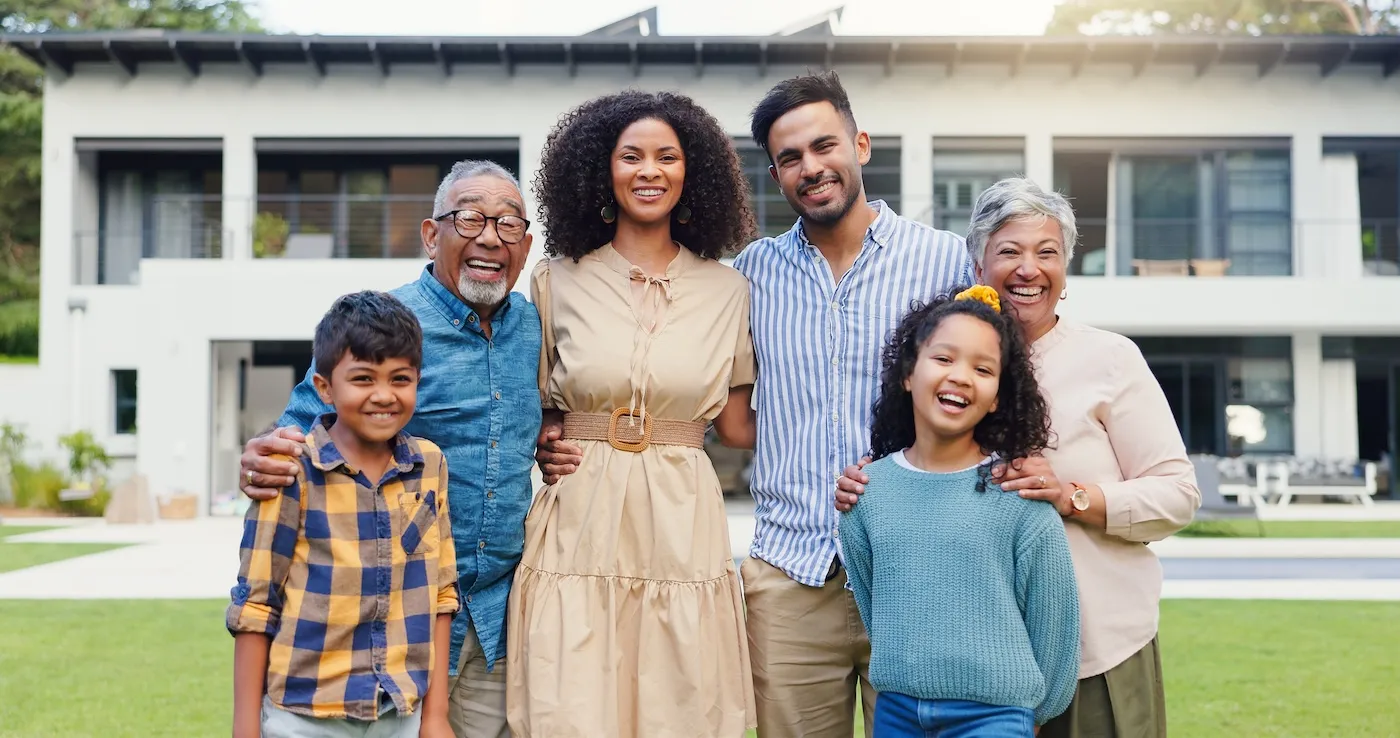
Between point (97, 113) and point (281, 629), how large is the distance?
19874 millimetres

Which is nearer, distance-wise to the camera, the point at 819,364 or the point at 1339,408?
the point at 819,364

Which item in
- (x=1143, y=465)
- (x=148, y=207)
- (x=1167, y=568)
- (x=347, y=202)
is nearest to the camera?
(x=1143, y=465)

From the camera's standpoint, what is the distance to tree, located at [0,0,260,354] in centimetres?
2698

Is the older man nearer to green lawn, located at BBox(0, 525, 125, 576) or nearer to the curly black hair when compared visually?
the curly black hair

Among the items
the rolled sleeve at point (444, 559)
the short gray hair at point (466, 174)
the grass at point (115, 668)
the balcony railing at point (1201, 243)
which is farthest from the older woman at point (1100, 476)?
the balcony railing at point (1201, 243)

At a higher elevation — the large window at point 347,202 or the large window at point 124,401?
the large window at point 347,202

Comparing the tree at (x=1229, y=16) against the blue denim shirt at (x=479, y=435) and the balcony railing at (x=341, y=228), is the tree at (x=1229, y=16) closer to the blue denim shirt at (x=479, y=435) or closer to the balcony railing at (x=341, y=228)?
the balcony railing at (x=341, y=228)

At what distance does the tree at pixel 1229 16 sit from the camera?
30.8m

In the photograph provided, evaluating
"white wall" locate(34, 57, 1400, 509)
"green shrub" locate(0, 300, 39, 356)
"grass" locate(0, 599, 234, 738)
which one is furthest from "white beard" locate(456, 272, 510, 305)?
"green shrub" locate(0, 300, 39, 356)

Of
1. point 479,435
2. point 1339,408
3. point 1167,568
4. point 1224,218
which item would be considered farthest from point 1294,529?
point 479,435

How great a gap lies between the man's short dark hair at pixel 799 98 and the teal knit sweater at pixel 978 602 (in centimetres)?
124

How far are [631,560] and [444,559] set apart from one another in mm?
496

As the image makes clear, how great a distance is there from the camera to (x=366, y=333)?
2.80 m

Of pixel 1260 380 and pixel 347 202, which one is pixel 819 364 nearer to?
pixel 347 202
